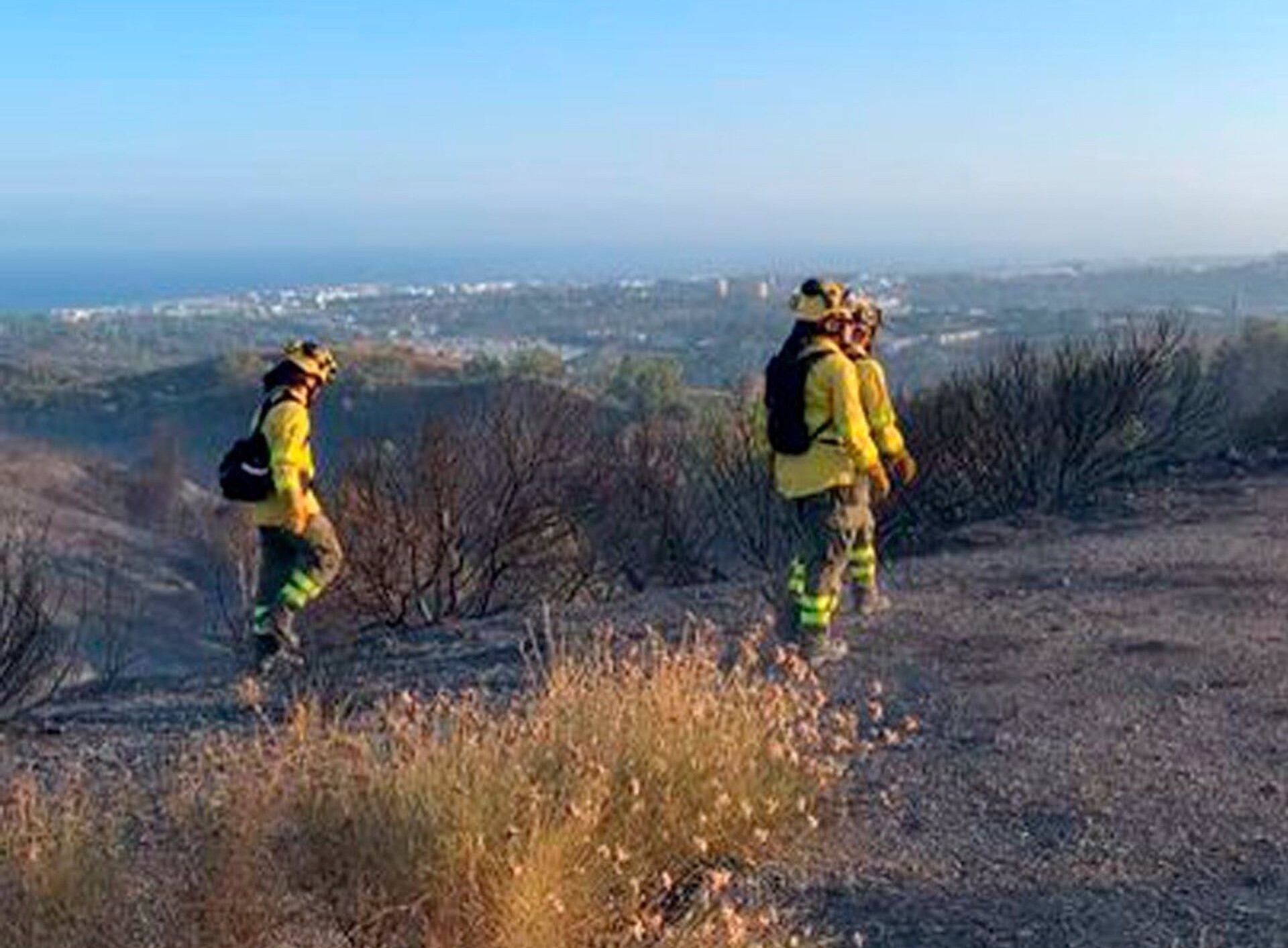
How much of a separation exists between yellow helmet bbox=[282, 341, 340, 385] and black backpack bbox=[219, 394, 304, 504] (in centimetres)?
22

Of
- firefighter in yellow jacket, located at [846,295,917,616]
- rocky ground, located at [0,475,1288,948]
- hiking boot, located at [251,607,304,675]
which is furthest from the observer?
hiking boot, located at [251,607,304,675]

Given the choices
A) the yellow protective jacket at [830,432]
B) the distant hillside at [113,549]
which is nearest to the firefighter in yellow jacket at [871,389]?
the yellow protective jacket at [830,432]

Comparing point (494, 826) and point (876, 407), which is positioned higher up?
point (876, 407)

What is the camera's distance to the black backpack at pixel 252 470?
429 inches

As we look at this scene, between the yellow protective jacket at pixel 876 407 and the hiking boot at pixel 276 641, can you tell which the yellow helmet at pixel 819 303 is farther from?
the hiking boot at pixel 276 641

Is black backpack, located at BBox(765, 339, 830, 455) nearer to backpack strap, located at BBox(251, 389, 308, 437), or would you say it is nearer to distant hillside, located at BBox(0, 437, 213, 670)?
backpack strap, located at BBox(251, 389, 308, 437)

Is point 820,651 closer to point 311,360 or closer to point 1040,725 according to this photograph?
point 1040,725

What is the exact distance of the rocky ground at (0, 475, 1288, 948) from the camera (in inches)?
246

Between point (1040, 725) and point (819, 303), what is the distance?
94.8 inches

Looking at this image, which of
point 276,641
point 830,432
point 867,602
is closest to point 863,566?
point 867,602

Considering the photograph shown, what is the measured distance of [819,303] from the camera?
9875 mm

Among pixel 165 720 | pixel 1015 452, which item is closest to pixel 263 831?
pixel 165 720

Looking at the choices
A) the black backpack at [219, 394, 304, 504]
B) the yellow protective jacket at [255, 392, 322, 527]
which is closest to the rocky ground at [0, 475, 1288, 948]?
the yellow protective jacket at [255, 392, 322, 527]

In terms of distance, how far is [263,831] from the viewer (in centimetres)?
505
